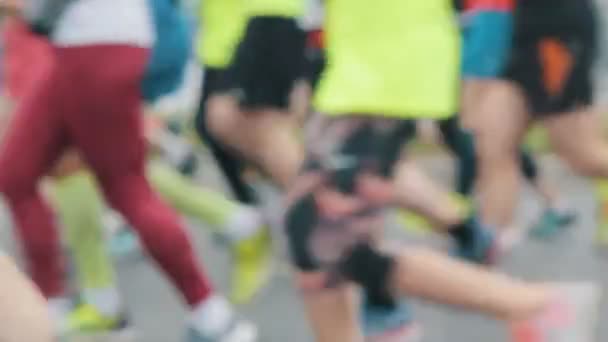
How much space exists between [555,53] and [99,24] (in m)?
0.89

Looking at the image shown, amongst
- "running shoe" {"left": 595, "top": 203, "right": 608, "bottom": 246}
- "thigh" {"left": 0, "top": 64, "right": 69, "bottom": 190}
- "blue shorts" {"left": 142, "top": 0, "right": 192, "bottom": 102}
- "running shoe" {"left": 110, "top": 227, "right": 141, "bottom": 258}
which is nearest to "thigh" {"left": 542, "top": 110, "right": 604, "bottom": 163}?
"running shoe" {"left": 595, "top": 203, "right": 608, "bottom": 246}

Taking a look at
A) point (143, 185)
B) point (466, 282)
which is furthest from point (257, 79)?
point (466, 282)

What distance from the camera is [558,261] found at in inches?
109

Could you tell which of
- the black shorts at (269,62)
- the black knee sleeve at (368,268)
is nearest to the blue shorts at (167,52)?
the black shorts at (269,62)

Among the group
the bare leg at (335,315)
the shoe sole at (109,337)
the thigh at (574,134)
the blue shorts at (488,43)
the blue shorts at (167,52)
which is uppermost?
the blue shorts at (167,52)

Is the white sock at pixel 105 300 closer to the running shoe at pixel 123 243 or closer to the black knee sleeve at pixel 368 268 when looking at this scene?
the running shoe at pixel 123 243

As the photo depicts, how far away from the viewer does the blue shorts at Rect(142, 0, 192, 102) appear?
99.0 inches

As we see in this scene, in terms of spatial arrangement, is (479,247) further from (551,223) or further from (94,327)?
(94,327)

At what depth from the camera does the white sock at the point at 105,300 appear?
8.02ft

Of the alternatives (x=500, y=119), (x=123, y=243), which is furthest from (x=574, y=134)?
(x=123, y=243)

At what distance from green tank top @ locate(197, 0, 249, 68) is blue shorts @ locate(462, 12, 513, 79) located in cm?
49

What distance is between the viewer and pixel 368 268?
5.97ft

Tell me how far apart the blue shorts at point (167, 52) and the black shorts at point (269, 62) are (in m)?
0.30

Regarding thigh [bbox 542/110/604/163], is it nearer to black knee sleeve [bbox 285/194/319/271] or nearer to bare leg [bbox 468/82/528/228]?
bare leg [bbox 468/82/528/228]
